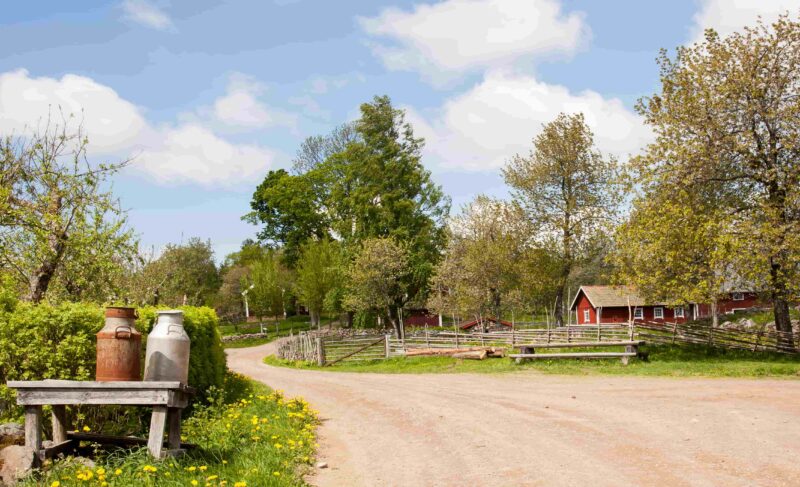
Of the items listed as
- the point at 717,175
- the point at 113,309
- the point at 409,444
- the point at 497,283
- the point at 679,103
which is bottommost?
the point at 409,444

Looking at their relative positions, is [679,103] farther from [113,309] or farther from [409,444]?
[113,309]

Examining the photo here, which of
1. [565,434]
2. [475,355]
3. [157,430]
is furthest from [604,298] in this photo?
[157,430]

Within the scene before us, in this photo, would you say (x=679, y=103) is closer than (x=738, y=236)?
No

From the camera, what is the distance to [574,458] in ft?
28.9

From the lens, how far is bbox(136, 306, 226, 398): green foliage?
1323 cm

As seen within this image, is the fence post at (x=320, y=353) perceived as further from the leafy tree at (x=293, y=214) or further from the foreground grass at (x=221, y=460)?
the leafy tree at (x=293, y=214)

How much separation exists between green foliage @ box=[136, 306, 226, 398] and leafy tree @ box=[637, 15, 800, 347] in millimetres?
15831

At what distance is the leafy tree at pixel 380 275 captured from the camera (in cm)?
4028

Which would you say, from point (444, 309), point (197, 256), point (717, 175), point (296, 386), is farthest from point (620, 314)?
point (197, 256)

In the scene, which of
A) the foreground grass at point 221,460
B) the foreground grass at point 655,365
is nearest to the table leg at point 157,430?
the foreground grass at point 221,460

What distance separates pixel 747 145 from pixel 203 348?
19294 mm

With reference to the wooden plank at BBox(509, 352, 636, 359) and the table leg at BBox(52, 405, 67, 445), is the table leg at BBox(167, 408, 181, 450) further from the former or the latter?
the wooden plank at BBox(509, 352, 636, 359)

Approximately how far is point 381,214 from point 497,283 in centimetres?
922

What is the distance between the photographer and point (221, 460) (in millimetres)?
8359
